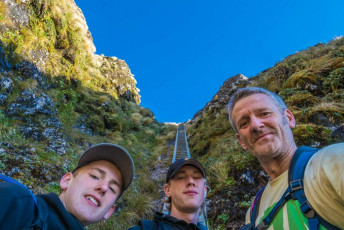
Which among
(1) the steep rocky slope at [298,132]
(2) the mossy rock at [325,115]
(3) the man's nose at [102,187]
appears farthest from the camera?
(2) the mossy rock at [325,115]

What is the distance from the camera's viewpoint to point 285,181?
1.60m

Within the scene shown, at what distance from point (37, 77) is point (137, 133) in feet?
28.4

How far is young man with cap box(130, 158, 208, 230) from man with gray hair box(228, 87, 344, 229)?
2.56ft

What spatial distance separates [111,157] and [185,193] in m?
1.08

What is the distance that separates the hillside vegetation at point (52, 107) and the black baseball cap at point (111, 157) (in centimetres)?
273

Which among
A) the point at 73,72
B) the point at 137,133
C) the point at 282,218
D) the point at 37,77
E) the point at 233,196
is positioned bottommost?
the point at 282,218

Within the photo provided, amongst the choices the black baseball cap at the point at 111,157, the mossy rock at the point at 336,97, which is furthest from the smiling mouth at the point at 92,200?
the mossy rock at the point at 336,97

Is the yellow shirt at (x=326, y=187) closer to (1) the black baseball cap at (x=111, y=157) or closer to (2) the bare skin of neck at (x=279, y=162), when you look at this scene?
(2) the bare skin of neck at (x=279, y=162)

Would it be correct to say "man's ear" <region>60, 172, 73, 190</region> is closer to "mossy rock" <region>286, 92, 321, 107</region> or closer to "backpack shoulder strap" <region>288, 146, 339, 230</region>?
"backpack shoulder strap" <region>288, 146, 339, 230</region>

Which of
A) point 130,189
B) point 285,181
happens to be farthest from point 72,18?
point 285,181

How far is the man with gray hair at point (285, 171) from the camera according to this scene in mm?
1066

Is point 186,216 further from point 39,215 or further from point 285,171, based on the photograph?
point 39,215

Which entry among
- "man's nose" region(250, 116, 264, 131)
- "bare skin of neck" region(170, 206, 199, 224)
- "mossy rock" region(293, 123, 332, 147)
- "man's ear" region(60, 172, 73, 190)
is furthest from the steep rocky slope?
"man's ear" region(60, 172, 73, 190)

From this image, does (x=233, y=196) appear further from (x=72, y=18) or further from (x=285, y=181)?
(x=72, y=18)
